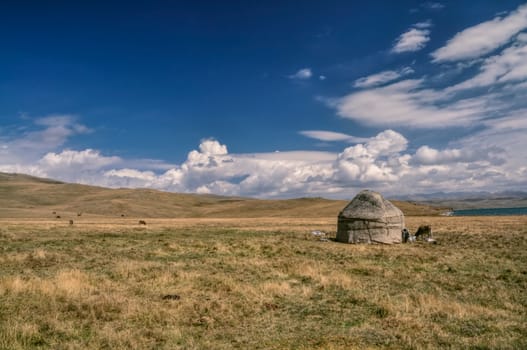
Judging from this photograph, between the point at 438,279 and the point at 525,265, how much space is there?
6157 mm

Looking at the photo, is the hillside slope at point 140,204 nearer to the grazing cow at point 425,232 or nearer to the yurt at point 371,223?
the grazing cow at point 425,232

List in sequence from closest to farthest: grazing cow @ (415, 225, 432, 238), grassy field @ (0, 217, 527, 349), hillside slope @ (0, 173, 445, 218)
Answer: grassy field @ (0, 217, 527, 349) → grazing cow @ (415, 225, 432, 238) → hillside slope @ (0, 173, 445, 218)

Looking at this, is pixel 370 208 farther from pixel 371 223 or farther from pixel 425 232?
pixel 425 232

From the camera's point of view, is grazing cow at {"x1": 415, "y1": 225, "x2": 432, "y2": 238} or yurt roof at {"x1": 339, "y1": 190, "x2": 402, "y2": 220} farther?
grazing cow at {"x1": 415, "y1": 225, "x2": 432, "y2": 238}

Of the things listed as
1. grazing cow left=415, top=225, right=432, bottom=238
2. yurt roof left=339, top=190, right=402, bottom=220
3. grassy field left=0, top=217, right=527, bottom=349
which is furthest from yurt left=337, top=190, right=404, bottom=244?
grassy field left=0, top=217, right=527, bottom=349

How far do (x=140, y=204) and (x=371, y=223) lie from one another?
10145cm

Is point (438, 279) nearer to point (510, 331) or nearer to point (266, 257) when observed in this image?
point (510, 331)

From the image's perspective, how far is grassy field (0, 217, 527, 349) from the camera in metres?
7.77

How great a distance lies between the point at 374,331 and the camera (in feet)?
27.2

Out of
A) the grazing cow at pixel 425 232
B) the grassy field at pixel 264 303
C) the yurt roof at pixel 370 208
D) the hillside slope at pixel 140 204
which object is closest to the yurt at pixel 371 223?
the yurt roof at pixel 370 208

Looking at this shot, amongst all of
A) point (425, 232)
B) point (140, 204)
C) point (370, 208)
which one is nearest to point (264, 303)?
point (370, 208)

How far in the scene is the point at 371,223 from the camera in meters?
27.4

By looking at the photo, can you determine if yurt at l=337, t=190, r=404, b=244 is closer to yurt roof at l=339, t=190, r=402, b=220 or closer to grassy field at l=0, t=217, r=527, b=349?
yurt roof at l=339, t=190, r=402, b=220

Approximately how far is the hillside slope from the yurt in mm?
65217
